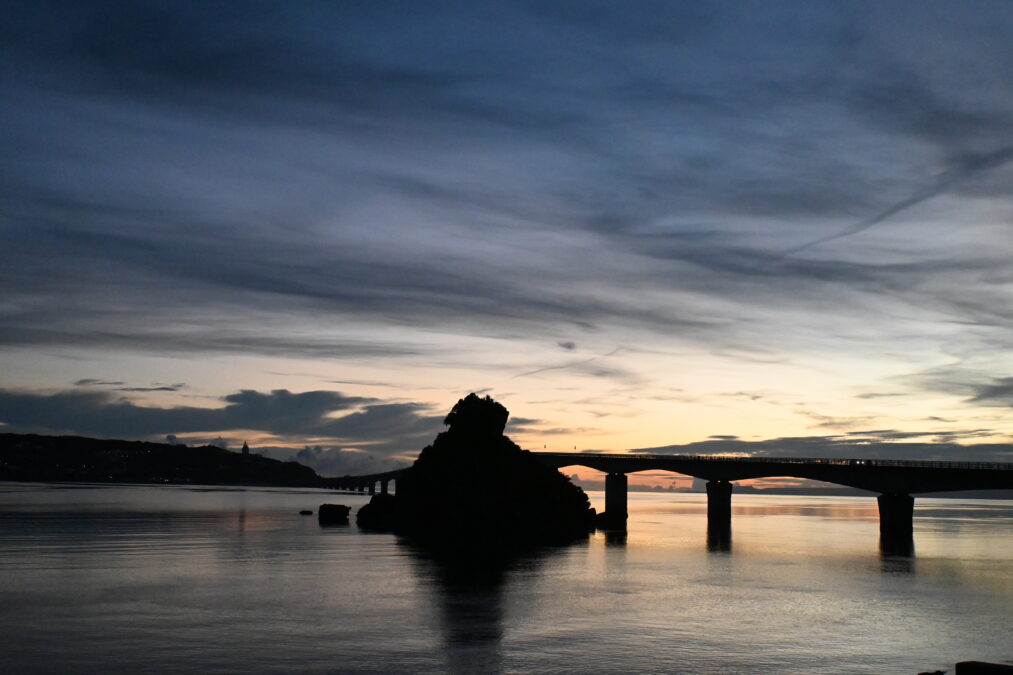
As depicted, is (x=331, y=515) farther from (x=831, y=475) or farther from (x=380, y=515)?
(x=831, y=475)

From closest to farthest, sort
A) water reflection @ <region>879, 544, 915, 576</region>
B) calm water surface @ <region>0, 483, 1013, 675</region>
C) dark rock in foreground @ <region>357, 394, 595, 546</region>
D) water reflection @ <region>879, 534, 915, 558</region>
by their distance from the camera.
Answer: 1. calm water surface @ <region>0, 483, 1013, 675</region>
2. water reflection @ <region>879, 544, 915, 576</region>
3. water reflection @ <region>879, 534, 915, 558</region>
4. dark rock in foreground @ <region>357, 394, 595, 546</region>

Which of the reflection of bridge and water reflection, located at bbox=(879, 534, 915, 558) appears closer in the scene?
water reflection, located at bbox=(879, 534, 915, 558)

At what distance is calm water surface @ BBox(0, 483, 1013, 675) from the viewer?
43.4 meters

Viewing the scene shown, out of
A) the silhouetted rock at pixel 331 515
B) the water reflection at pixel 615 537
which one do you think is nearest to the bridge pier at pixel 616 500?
the water reflection at pixel 615 537

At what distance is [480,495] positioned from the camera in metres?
140

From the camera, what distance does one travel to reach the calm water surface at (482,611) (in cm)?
→ 4338

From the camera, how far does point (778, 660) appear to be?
4441 cm

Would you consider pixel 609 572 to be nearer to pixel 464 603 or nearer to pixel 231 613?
pixel 464 603

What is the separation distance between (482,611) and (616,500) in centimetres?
12781

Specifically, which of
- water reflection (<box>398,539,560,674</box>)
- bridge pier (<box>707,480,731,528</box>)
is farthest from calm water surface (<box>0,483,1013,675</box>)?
bridge pier (<box>707,480,731,528</box>)

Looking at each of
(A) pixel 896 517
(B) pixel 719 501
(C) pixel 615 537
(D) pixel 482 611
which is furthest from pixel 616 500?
(D) pixel 482 611

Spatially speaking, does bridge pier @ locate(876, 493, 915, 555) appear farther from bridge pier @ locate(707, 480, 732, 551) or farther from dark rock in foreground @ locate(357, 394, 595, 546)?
dark rock in foreground @ locate(357, 394, 595, 546)

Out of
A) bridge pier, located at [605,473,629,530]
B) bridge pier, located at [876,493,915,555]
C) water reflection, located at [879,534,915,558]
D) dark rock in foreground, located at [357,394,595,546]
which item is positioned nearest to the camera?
water reflection, located at [879,534,915,558]

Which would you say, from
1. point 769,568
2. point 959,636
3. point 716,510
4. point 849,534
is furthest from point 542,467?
point 959,636
